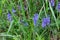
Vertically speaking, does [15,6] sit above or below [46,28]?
above

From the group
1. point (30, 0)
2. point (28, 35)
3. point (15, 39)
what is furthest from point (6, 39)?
point (30, 0)

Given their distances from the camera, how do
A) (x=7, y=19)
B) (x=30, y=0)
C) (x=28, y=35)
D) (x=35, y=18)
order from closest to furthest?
(x=30, y=0), (x=28, y=35), (x=35, y=18), (x=7, y=19)

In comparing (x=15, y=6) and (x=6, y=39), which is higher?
(x=15, y=6)

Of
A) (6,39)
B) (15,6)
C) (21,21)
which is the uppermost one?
(15,6)

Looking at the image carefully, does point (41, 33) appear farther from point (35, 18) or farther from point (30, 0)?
point (30, 0)

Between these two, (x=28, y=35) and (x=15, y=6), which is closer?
(x=28, y=35)

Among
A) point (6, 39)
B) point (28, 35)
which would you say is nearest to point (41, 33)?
point (28, 35)

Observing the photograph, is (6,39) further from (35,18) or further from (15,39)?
(35,18)

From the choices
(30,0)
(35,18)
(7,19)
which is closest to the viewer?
(30,0)

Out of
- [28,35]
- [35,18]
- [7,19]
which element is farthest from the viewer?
[7,19]
